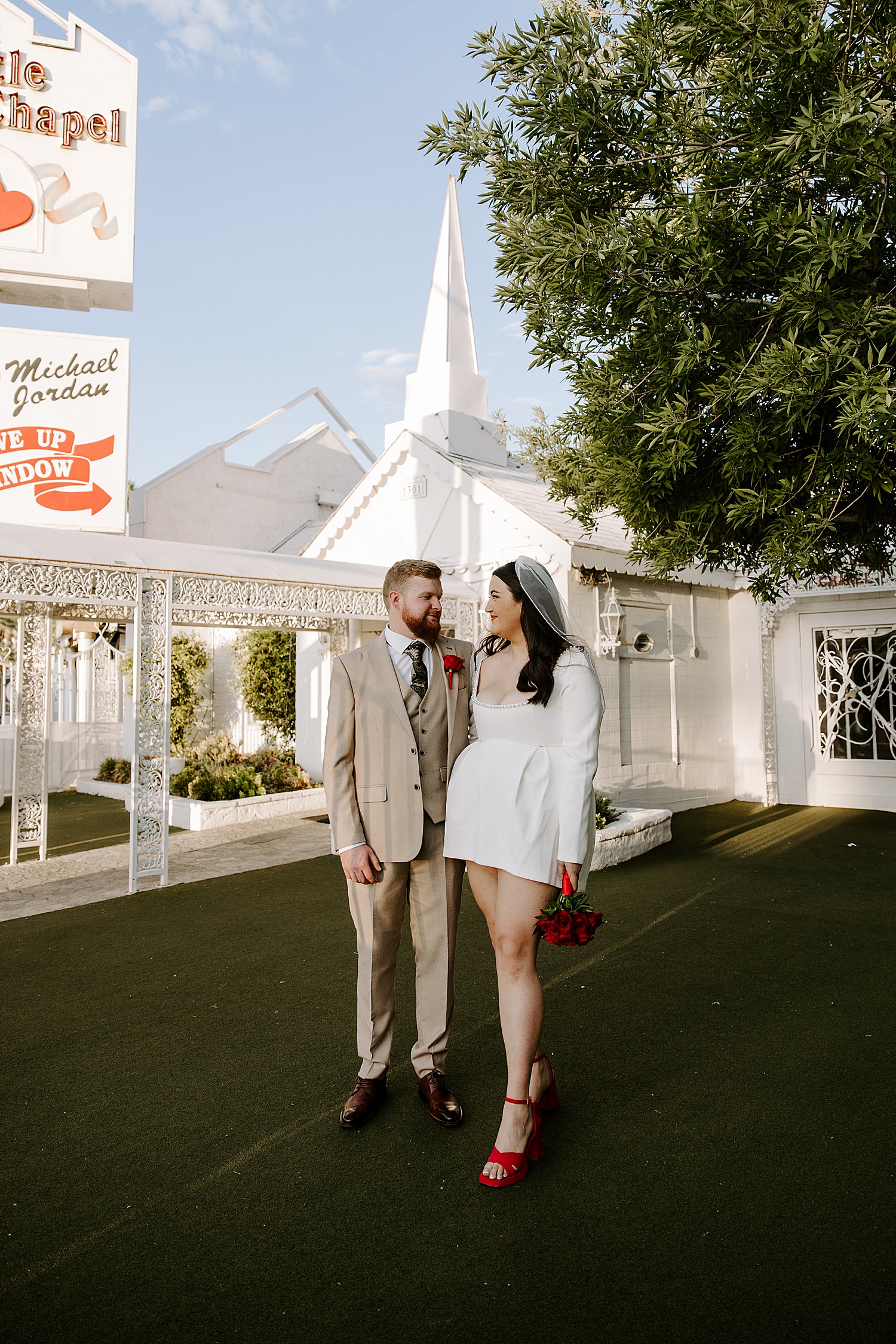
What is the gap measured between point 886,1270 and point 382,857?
6.14 ft

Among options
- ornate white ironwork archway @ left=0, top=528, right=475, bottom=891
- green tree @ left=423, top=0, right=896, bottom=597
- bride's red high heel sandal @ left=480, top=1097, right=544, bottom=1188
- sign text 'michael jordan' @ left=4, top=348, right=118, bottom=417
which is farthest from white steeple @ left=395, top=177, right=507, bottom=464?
bride's red high heel sandal @ left=480, top=1097, right=544, bottom=1188

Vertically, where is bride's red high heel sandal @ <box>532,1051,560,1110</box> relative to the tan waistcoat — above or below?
below

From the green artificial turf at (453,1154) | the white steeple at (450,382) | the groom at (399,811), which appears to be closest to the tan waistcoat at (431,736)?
the groom at (399,811)

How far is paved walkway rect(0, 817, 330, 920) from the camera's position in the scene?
6.81 m

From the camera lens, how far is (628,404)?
397cm

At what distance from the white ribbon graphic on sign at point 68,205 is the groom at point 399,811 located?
673 cm

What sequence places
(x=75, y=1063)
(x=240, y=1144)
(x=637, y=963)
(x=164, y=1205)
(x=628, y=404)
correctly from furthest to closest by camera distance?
(x=637, y=963) → (x=628, y=404) → (x=75, y=1063) → (x=240, y=1144) → (x=164, y=1205)

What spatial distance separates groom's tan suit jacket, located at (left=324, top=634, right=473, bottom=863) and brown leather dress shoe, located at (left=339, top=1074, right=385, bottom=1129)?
2.89 ft

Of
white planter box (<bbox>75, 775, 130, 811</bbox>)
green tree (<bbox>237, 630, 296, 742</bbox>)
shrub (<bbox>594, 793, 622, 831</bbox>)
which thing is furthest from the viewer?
green tree (<bbox>237, 630, 296, 742</bbox>)

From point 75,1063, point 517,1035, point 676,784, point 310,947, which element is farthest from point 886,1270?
point 676,784

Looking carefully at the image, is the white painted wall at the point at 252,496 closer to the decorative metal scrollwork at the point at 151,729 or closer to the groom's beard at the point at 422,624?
the decorative metal scrollwork at the point at 151,729

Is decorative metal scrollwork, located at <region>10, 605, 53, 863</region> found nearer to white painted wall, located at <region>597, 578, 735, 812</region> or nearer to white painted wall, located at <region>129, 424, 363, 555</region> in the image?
white painted wall, located at <region>597, 578, 735, 812</region>

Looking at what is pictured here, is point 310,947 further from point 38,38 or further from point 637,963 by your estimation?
point 38,38

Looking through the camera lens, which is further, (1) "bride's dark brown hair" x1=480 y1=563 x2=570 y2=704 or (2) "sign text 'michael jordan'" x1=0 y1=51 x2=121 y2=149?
(2) "sign text 'michael jordan'" x1=0 y1=51 x2=121 y2=149
